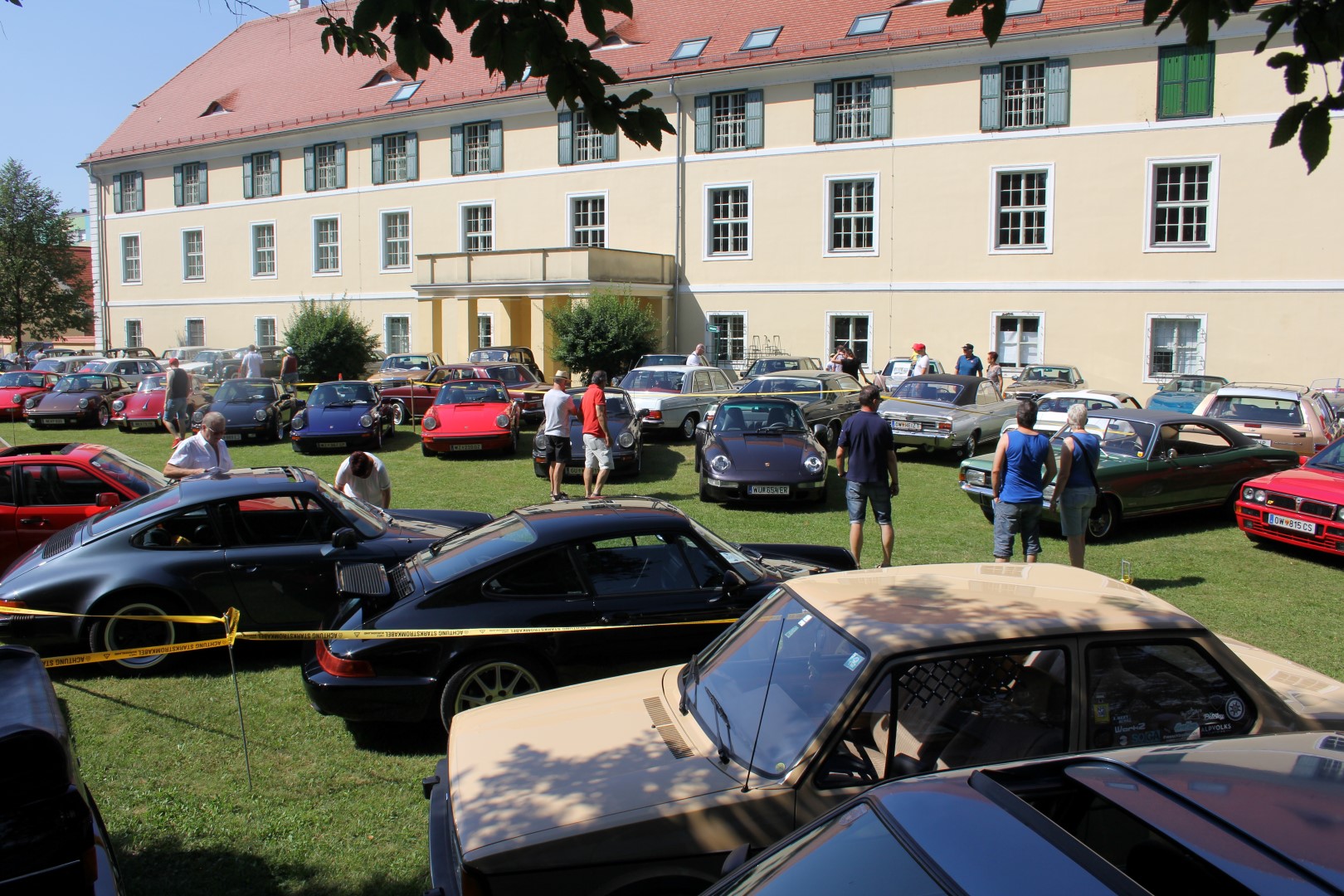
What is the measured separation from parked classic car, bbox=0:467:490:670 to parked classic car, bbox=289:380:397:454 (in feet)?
36.5

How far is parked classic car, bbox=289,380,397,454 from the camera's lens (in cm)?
1867

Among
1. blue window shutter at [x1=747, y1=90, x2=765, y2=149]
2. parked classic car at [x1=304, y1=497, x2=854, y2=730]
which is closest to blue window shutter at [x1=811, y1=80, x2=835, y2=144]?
blue window shutter at [x1=747, y1=90, x2=765, y2=149]

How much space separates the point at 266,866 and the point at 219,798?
875 millimetres

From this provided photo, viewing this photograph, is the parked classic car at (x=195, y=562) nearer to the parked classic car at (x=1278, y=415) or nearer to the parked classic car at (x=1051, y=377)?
the parked classic car at (x=1278, y=415)

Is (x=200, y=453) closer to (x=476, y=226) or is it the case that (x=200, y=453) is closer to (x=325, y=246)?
(x=476, y=226)

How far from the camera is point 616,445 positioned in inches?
623

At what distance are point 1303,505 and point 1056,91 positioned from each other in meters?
19.6

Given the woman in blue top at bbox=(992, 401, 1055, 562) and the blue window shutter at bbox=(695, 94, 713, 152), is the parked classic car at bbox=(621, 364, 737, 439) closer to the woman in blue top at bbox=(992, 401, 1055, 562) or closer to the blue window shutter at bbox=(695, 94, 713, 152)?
the woman in blue top at bbox=(992, 401, 1055, 562)

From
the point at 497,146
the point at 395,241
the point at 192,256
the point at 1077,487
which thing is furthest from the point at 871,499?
the point at 192,256

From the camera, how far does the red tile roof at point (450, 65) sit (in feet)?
92.7

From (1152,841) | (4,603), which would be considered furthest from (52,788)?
(4,603)

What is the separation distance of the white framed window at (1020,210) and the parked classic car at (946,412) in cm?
1029

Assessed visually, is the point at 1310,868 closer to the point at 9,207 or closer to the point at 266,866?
the point at 266,866

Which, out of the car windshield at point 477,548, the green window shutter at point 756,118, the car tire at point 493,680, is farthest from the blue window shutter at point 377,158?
the car tire at point 493,680
